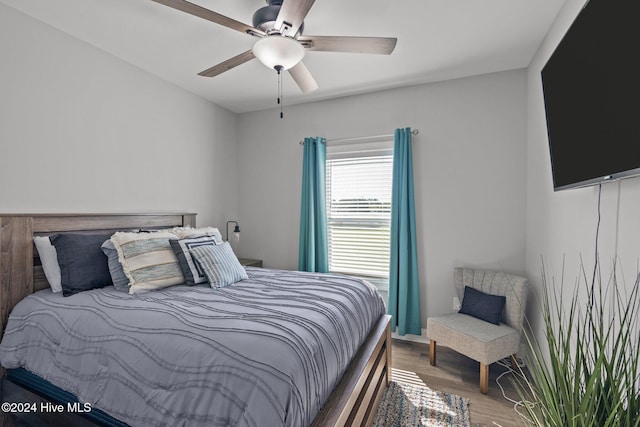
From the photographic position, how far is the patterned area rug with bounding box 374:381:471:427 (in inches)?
80.4

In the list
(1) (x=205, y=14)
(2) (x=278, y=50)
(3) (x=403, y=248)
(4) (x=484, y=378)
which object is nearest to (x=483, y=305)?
(4) (x=484, y=378)

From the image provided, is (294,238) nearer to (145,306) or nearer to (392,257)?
(392,257)

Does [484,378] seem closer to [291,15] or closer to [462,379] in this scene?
[462,379]

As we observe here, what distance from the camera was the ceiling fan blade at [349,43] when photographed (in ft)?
6.23

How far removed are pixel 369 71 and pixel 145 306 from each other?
8.78 feet

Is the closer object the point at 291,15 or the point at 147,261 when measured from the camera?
the point at 291,15

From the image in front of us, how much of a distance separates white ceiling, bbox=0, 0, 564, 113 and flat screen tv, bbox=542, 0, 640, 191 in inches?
30.5

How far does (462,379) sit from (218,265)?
214 cm

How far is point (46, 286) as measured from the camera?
7.30 feet

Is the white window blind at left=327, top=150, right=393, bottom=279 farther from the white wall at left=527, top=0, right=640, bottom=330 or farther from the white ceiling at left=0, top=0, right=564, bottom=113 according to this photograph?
the white wall at left=527, top=0, right=640, bottom=330

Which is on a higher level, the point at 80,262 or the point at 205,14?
the point at 205,14

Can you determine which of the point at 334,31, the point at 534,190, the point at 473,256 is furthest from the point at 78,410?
the point at 534,190

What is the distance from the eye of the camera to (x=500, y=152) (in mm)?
3031

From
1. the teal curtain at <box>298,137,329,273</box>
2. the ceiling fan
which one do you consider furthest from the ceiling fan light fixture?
the teal curtain at <box>298,137,329,273</box>
